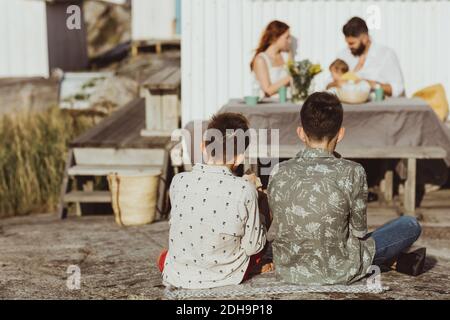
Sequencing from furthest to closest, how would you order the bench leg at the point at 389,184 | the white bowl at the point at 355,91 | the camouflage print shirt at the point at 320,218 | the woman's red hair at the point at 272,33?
the woman's red hair at the point at 272,33 < the bench leg at the point at 389,184 < the white bowl at the point at 355,91 < the camouflage print shirt at the point at 320,218

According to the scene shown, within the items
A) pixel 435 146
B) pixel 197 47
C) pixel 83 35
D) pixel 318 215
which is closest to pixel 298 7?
pixel 197 47

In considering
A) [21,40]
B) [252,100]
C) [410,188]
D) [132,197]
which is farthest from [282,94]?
[21,40]

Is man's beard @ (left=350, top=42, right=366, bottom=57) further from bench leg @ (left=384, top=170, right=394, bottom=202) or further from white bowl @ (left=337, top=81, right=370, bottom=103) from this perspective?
bench leg @ (left=384, top=170, right=394, bottom=202)

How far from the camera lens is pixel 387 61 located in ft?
27.3

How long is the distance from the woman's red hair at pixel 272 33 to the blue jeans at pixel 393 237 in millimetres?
3758

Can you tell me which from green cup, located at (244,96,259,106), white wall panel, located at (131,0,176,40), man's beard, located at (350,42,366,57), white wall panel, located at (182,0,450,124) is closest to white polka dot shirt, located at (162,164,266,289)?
green cup, located at (244,96,259,106)

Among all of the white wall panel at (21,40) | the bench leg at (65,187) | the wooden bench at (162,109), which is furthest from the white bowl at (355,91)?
the white wall panel at (21,40)

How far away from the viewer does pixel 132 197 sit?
25.0 ft

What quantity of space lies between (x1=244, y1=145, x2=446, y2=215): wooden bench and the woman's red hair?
5.08ft

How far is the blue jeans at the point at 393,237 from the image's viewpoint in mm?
4953

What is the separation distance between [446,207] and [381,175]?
3.06 ft

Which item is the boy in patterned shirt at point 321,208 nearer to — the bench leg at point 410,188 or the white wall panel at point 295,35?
the bench leg at point 410,188

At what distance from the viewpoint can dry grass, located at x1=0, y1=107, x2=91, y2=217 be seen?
8875 mm
